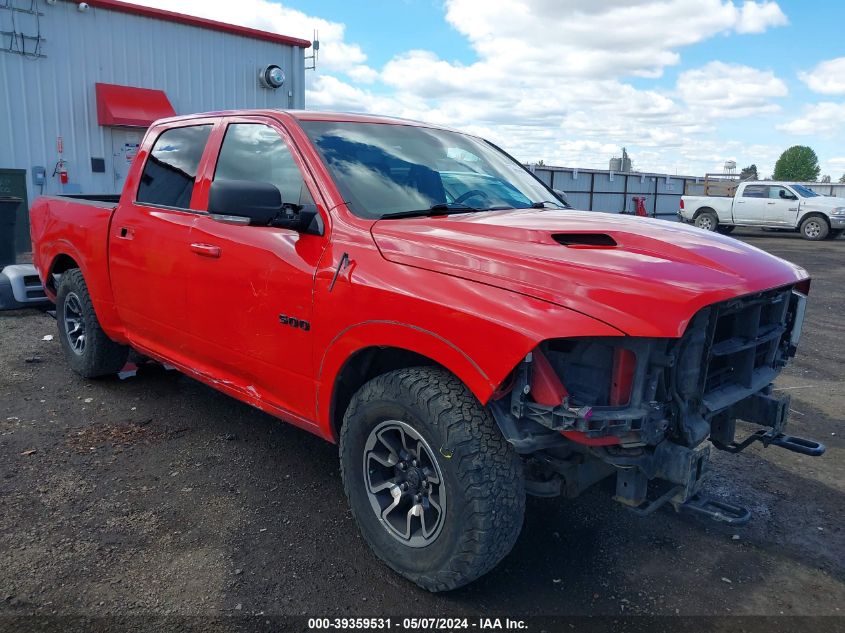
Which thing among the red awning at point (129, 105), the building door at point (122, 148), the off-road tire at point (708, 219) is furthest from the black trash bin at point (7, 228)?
the off-road tire at point (708, 219)

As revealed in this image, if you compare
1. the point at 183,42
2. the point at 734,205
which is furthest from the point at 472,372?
the point at 734,205

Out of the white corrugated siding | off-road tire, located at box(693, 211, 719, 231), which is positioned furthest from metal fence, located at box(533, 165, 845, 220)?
the white corrugated siding

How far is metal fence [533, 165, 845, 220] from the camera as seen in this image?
1000 inches

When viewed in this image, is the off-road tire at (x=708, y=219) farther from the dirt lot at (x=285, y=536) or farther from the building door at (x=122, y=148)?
the dirt lot at (x=285, y=536)

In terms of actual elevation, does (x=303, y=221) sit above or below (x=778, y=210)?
above

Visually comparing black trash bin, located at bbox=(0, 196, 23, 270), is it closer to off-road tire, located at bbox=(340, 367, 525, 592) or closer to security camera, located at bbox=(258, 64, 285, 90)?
security camera, located at bbox=(258, 64, 285, 90)

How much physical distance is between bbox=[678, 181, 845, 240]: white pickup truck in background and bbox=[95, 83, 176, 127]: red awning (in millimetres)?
16900

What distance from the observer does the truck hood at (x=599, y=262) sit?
2.37 meters

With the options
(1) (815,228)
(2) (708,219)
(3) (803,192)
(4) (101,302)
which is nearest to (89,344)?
(4) (101,302)

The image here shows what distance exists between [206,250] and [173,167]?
3.08 feet

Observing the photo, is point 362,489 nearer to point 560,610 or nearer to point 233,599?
point 233,599

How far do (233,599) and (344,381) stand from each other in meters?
1.02

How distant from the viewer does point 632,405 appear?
2449 mm

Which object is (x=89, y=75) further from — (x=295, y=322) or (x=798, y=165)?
(x=798, y=165)
